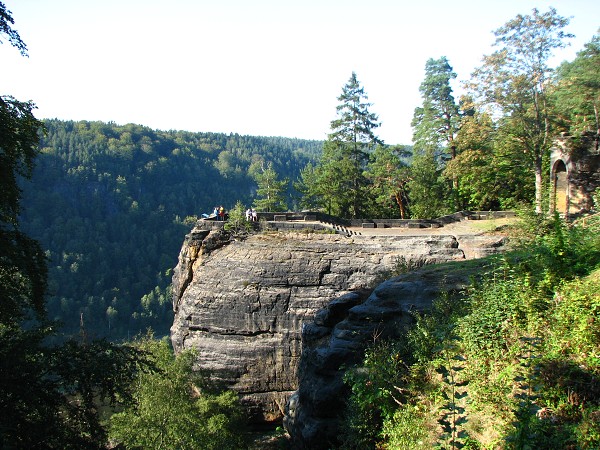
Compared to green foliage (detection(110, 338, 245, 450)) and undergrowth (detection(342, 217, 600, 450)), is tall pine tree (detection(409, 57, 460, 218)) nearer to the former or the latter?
green foliage (detection(110, 338, 245, 450))

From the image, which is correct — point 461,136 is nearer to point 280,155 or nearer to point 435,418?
point 435,418

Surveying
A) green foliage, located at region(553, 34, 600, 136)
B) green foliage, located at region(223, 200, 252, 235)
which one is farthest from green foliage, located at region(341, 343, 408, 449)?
green foliage, located at region(553, 34, 600, 136)

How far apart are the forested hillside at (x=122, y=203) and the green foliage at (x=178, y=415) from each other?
5389 cm

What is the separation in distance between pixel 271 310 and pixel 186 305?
3.90 m

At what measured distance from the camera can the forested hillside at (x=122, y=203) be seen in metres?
75.4

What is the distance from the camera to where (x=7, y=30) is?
6.14m

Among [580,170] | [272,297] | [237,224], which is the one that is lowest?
[272,297]

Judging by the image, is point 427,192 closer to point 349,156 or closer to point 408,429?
point 349,156

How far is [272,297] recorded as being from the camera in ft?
57.2

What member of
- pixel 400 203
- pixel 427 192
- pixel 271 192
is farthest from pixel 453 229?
pixel 271 192

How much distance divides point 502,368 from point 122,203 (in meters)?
108

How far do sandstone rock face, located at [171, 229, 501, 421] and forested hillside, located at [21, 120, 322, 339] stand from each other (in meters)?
51.8

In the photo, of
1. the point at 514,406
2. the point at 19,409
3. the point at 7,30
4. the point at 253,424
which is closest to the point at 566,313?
the point at 514,406

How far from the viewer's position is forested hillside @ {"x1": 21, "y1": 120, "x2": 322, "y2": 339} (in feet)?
247
